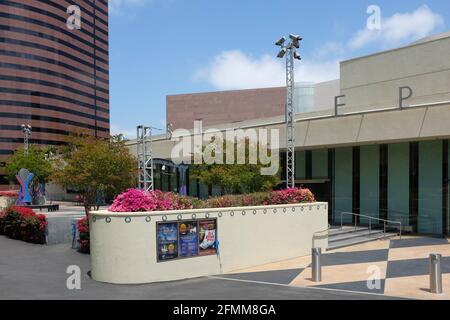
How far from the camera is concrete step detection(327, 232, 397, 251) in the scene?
17648 mm

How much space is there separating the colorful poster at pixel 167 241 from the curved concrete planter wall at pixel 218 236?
14cm

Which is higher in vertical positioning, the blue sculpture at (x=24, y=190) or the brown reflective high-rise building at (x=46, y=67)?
the brown reflective high-rise building at (x=46, y=67)

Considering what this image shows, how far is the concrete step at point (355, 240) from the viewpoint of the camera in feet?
57.9

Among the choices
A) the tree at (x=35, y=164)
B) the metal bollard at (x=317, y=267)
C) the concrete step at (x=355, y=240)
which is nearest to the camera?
the metal bollard at (x=317, y=267)

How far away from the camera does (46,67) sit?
360ft

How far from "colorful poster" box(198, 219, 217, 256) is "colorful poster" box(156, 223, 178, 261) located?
32.2 inches

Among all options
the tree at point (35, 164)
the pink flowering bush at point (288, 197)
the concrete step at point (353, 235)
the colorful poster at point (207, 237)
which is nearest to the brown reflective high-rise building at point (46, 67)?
the tree at point (35, 164)

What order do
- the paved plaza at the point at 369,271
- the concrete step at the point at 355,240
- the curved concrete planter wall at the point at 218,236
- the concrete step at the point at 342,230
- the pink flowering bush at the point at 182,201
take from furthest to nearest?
the concrete step at the point at 342,230 → the concrete step at the point at 355,240 → the pink flowering bush at the point at 182,201 → the curved concrete planter wall at the point at 218,236 → the paved plaza at the point at 369,271

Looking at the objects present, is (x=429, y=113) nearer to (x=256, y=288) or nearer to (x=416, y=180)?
(x=416, y=180)

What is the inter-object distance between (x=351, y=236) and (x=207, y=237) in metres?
9.02

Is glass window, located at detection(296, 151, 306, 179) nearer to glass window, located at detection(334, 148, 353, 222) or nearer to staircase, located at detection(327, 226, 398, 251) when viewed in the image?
glass window, located at detection(334, 148, 353, 222)

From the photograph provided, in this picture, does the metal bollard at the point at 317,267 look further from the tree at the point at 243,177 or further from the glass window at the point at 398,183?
the tree at the point at 243,177

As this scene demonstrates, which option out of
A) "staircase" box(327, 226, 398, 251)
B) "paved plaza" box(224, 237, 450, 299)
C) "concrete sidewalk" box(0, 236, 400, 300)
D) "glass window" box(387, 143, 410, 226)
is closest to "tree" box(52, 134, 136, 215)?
"concrete sidewalk" box(0, 236, 400, 300)
